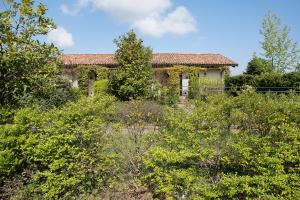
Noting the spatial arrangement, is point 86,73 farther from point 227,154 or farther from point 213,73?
point 227,154

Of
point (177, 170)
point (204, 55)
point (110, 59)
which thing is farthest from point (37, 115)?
point (204, 55)

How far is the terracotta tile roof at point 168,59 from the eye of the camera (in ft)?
109

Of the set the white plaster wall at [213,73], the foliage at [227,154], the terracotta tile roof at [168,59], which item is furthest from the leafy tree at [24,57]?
the white plaster wall at [213,73]

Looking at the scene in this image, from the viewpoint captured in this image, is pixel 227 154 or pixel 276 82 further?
pixel 276 82

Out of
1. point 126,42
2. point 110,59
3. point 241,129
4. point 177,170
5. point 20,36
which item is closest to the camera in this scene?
point 177,170

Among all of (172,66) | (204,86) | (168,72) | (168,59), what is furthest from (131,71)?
(168,59)

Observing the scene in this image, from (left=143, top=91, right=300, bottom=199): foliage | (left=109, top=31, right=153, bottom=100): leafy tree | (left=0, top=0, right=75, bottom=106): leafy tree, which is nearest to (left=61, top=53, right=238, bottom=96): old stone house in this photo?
(left=109, top=31, right=153, bottom=100): leafy tree

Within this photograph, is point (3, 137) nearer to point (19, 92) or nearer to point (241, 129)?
point (19, 92)

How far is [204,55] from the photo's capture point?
35.9 meters

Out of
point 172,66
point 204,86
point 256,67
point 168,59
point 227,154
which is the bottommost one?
point 227,154

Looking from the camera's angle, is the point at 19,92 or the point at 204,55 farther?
the point at 204,55

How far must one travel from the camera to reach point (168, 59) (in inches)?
1351

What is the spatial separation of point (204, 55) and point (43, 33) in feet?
98.1

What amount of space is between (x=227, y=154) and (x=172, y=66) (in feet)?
90.8
